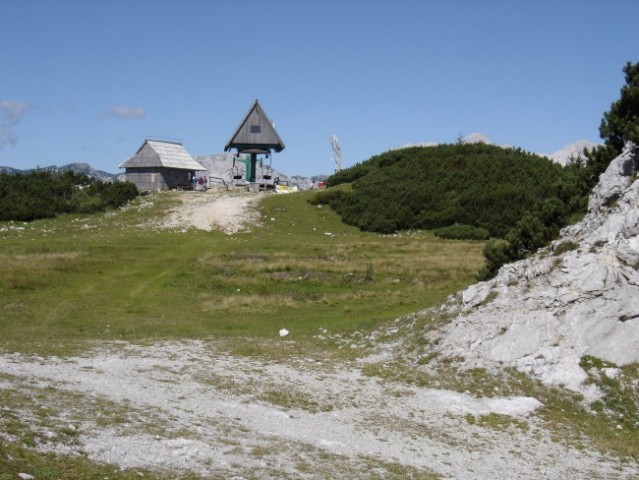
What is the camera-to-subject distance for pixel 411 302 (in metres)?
34.0

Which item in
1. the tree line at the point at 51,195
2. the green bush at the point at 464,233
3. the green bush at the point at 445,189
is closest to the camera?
the green bush at the point at 464,233

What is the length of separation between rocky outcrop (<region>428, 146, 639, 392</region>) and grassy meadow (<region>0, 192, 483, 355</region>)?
6.90 metres

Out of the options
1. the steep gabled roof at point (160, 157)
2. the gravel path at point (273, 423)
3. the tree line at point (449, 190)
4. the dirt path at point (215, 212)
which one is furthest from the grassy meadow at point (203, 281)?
the steep gabled roof at point (160, 157)

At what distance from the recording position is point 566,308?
69.2 ft

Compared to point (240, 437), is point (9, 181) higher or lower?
higher

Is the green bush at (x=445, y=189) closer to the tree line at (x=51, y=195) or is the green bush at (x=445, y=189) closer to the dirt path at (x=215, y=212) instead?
the dirt path at (x=215, y=212)

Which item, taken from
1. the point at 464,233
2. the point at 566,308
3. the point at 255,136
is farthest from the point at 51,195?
the point at 566,308

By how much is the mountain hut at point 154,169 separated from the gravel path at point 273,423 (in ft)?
206

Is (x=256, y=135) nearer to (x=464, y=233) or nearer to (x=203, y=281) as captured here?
(x=464, y=233)

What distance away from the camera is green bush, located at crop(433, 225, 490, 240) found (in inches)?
2223

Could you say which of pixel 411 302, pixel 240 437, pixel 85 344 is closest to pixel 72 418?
pixel 240 437

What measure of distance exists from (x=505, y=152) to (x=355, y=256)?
37.6 m

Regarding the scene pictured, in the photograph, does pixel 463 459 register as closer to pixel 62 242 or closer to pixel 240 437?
pixel 240 437

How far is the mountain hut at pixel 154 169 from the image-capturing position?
8094cm
